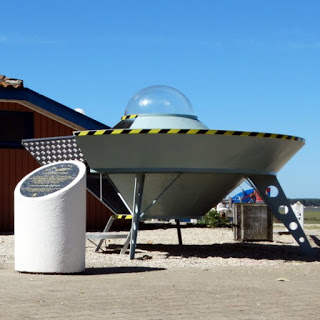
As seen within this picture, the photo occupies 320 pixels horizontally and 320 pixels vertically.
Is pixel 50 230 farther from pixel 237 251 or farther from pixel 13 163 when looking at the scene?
pixel 13 163

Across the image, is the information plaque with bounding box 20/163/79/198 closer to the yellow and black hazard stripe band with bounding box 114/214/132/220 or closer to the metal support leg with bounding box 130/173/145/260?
the metal support leg with bounding box 130/173/145/260

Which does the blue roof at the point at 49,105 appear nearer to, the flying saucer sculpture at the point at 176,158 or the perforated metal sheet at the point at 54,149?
the perforated metal sheet at the point at 54,149

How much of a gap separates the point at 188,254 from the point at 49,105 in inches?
348

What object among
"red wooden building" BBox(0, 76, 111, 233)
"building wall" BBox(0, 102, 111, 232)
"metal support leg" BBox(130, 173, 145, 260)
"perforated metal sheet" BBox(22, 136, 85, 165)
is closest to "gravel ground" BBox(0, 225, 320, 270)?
"metal support leg" BBox(130, 173, 145, 260)

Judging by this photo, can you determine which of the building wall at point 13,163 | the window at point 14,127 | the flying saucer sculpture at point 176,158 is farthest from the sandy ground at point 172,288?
the window at point 14,127

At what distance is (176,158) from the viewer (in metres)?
12.9

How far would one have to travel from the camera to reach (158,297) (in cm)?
809

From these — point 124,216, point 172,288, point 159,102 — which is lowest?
point 172,288

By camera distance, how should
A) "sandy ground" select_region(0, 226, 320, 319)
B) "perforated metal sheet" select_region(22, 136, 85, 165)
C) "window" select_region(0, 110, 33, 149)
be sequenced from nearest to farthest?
"sandy ground" select_region(0, 226, 320, 319) → "perforated metal sheet" select_region(22, 136, 85, 165) → "window" select_region(0, 110, 33, 149)

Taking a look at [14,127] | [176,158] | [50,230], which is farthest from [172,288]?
[14,127]

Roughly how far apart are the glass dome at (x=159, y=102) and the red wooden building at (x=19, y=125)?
24.6ft

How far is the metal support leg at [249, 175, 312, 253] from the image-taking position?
46.4 ft

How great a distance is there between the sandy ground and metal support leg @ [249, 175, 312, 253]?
317 mm


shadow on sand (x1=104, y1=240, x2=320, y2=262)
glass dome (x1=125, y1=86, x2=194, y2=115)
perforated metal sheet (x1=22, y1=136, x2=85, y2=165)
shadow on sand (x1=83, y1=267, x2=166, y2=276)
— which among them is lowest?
shadow on sand (x1=104, y1=240, x2=320, y2=262)
